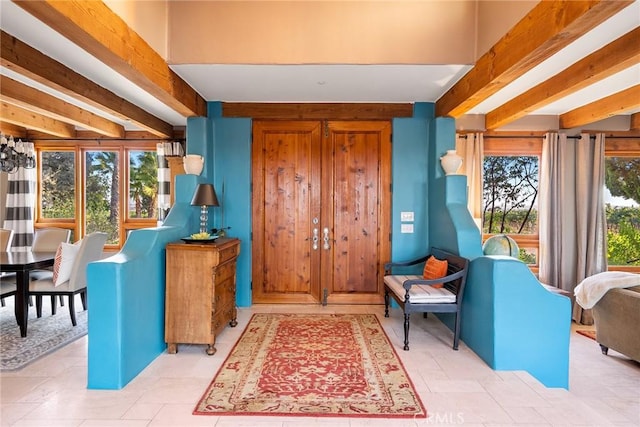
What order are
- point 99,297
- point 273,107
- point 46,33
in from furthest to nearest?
point 273,107 → point 46,33 → point 99,297

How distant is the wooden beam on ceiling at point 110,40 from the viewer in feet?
6.64

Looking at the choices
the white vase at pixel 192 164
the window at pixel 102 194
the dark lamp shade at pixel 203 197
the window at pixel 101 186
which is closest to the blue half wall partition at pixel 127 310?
the dark lamp shade at pixel 203 197

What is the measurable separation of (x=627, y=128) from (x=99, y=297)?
7.00 m

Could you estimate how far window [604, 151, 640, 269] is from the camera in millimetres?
5758

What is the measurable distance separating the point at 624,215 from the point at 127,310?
22.6ft

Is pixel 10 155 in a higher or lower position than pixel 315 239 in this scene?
higher

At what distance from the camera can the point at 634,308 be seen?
3.56m

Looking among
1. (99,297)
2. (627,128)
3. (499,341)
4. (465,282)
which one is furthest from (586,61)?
(99,297)

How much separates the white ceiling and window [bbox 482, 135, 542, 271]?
112 centimetres

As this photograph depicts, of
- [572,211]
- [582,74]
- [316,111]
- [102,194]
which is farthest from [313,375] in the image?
[102,194]

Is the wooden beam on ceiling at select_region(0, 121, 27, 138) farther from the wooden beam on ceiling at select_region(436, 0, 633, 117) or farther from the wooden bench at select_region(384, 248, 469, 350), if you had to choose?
the wooden beam on ceiling at select_region(436, 0, 633, 117)

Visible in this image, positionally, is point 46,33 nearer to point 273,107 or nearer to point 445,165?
point 273,107

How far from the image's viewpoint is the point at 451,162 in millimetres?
4223

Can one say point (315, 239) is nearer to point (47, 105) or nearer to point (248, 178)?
point (248, 178)
